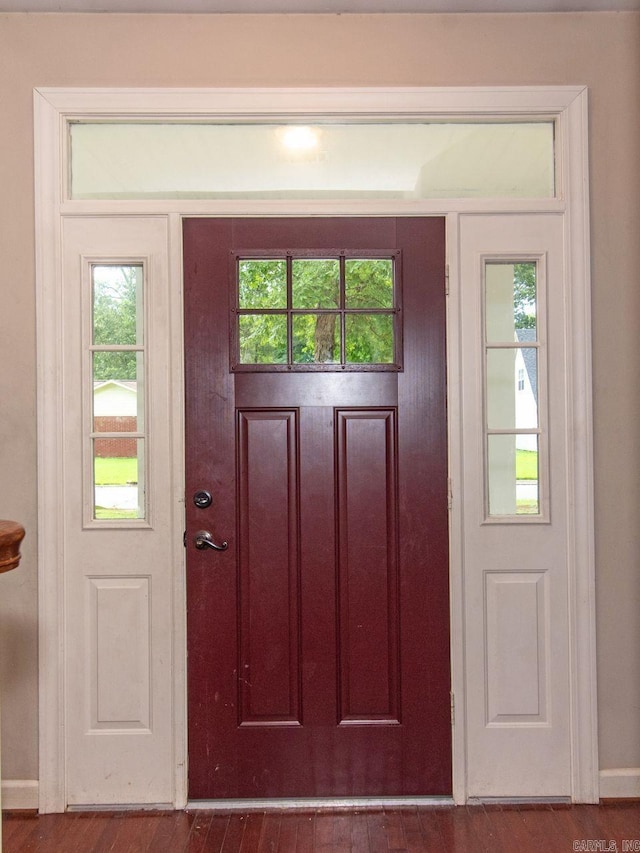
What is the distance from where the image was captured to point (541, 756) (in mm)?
2377

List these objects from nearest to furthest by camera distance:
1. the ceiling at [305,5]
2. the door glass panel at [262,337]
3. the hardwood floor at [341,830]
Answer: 1. the hardwood floor at [341,830]
2. the ceiling at [305,5]
3. the door glass panel at [262,337]

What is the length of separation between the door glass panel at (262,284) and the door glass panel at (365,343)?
255 mm

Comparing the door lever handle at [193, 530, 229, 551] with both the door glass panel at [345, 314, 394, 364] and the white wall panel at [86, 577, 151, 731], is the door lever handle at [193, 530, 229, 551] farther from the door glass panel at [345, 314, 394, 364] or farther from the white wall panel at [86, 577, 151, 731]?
the door glass panel at [345, 314, 394, 364]

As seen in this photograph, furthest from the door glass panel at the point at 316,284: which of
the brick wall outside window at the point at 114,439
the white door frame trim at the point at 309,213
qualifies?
the brick wall outside window at the point at 114,439

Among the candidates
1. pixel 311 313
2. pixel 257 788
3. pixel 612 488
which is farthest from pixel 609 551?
pixel 257 788

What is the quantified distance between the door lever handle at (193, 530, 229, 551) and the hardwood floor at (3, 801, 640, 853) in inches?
35.8

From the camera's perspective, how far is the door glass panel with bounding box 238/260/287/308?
2408 mm

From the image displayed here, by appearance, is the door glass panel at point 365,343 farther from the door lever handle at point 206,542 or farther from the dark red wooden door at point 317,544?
the door lever handle at point 206,542

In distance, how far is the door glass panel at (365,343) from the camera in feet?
7.88

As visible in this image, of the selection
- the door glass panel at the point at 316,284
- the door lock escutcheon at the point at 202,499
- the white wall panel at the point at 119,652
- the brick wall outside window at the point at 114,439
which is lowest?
the white wall panel at the point at 119,652

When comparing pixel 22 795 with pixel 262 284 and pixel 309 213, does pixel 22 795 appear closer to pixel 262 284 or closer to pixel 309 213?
pixel 262 284

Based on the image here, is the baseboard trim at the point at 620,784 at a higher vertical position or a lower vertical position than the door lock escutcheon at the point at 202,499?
lower

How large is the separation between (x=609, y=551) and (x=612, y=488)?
226mm

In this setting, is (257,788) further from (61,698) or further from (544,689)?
(544,689)
